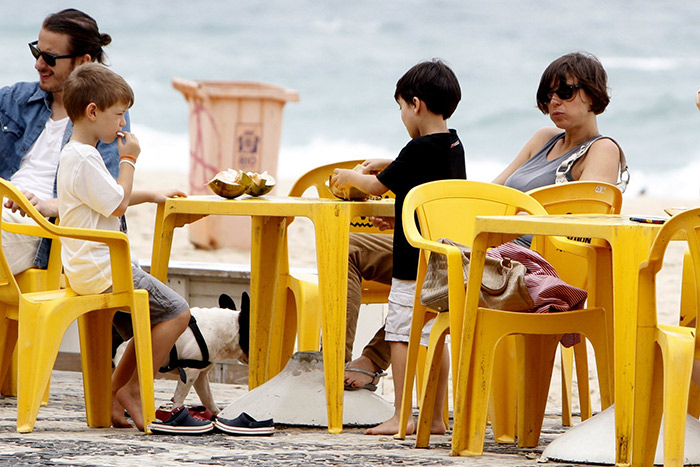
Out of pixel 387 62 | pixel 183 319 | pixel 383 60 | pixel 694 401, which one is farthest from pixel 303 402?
pixel 383 60

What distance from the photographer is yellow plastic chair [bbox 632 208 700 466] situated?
8.03 feet

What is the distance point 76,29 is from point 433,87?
144 cm

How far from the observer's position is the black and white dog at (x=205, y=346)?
3602 millimetres

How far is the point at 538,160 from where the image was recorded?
4402mm

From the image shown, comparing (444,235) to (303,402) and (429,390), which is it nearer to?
(429,390)

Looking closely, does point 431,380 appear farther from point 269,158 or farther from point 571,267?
point 269,158

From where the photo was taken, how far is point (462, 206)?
3.36 m

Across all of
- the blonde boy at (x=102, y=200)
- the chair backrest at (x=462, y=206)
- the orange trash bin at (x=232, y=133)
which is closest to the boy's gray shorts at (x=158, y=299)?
the blonde boy at (x=102, y=200)

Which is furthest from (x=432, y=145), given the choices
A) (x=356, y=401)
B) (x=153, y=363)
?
(x=153, y=363)

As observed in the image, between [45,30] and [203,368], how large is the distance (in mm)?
1464

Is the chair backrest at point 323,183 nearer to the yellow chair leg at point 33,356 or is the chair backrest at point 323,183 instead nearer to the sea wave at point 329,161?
the yellow chair leg at point 33,356


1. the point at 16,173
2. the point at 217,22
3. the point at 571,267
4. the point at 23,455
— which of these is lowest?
the point at 23,455

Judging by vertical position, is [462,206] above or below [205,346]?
above

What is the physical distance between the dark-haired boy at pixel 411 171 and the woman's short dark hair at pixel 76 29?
1.16 meters
